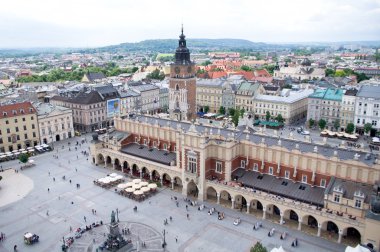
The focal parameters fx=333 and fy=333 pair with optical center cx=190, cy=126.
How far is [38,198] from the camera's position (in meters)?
74.2

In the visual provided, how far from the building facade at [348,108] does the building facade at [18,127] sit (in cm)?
11007

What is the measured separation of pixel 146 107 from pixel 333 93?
80145 mm

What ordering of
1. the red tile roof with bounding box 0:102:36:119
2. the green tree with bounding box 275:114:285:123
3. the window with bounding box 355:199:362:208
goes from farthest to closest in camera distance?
the green tree with bounding box 275:114:285:123, the red tile roof with bounding box 0:102:36:119, the window with bounding box 355:199:362:208

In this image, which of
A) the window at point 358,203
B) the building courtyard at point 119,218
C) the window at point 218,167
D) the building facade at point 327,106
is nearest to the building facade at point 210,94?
the building facade at point 327,106

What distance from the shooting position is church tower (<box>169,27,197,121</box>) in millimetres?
97500

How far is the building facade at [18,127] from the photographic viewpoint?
102188 mm

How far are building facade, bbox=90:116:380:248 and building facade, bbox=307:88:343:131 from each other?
70105 millimetres

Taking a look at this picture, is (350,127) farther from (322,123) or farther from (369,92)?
(369,92)

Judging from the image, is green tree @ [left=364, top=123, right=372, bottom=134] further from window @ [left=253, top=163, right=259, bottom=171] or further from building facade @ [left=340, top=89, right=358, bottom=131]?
window @ [left=253, top=163, right=259, bottom=171]

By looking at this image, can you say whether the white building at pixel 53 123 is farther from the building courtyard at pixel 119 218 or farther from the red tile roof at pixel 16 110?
the building courtyard at pixel 119 218

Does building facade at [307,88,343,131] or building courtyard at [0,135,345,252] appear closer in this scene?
building courtyard at [0,135,345,252]

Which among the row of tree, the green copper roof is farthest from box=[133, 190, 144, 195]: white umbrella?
the green copper roof

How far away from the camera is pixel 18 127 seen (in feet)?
344

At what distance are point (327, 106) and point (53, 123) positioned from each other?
103m
